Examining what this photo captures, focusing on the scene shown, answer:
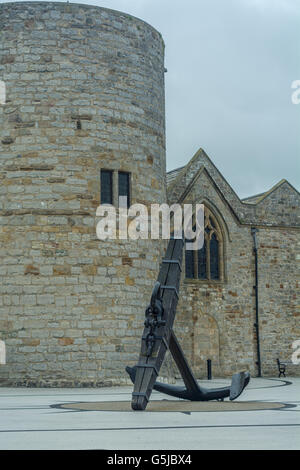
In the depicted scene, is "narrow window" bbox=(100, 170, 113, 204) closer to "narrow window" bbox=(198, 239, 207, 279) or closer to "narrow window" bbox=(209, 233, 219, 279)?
"narrow window" bbox=(198, 239, 207, 279)

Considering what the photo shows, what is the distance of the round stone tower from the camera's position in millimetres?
15930

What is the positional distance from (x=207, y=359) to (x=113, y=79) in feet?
29.0

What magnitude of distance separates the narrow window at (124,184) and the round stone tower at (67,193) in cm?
3

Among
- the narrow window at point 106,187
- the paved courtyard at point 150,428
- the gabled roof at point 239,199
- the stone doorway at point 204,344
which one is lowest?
the paved courtyard at point 150,428

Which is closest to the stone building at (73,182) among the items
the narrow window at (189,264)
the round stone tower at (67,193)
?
the round stone tower at (67,193)

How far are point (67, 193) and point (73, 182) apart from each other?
0.25 m

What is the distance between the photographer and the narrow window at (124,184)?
55.7 ft

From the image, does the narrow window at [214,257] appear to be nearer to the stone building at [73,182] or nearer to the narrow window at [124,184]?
the stone building at [73,182]

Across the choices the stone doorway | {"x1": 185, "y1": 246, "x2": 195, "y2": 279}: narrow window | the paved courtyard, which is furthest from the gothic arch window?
the paved courtyard

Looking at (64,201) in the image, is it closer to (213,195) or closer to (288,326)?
(213,195)

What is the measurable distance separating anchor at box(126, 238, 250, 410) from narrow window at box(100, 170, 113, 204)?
6.31 m

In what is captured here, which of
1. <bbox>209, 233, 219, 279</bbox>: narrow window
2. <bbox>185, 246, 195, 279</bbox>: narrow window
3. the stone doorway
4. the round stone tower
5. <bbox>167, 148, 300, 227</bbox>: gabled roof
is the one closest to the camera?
the round stone tower

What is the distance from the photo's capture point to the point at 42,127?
16.4 meters
